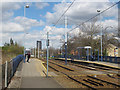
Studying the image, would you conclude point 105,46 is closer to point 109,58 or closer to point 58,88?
point 109,58

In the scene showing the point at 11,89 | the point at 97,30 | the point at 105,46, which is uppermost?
the point at 97,30

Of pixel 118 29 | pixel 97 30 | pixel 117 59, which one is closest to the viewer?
pixel 117 59

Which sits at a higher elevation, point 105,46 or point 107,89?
point 105,46

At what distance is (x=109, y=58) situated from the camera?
30125mm

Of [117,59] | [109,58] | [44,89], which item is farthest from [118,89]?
[109,58]

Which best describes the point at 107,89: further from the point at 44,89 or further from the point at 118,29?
the point at 118,29

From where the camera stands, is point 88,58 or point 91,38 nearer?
point 88,58

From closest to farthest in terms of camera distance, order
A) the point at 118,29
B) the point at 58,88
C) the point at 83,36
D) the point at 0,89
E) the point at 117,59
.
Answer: the point at 0,89
the point at 58,88
the point at 117,59
the point at 118,29
the point at 83,36

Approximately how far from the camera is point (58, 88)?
9.36m

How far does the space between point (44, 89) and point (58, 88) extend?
2.46ft

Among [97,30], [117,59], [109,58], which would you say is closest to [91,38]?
[97,30]

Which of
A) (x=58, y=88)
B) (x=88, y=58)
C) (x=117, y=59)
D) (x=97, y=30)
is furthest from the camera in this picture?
(x=97, y=30)

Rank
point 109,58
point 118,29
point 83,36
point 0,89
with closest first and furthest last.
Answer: point 0,89 < point 109,58 < point 118,29 < point 83,36

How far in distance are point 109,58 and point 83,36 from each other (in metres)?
20.1
